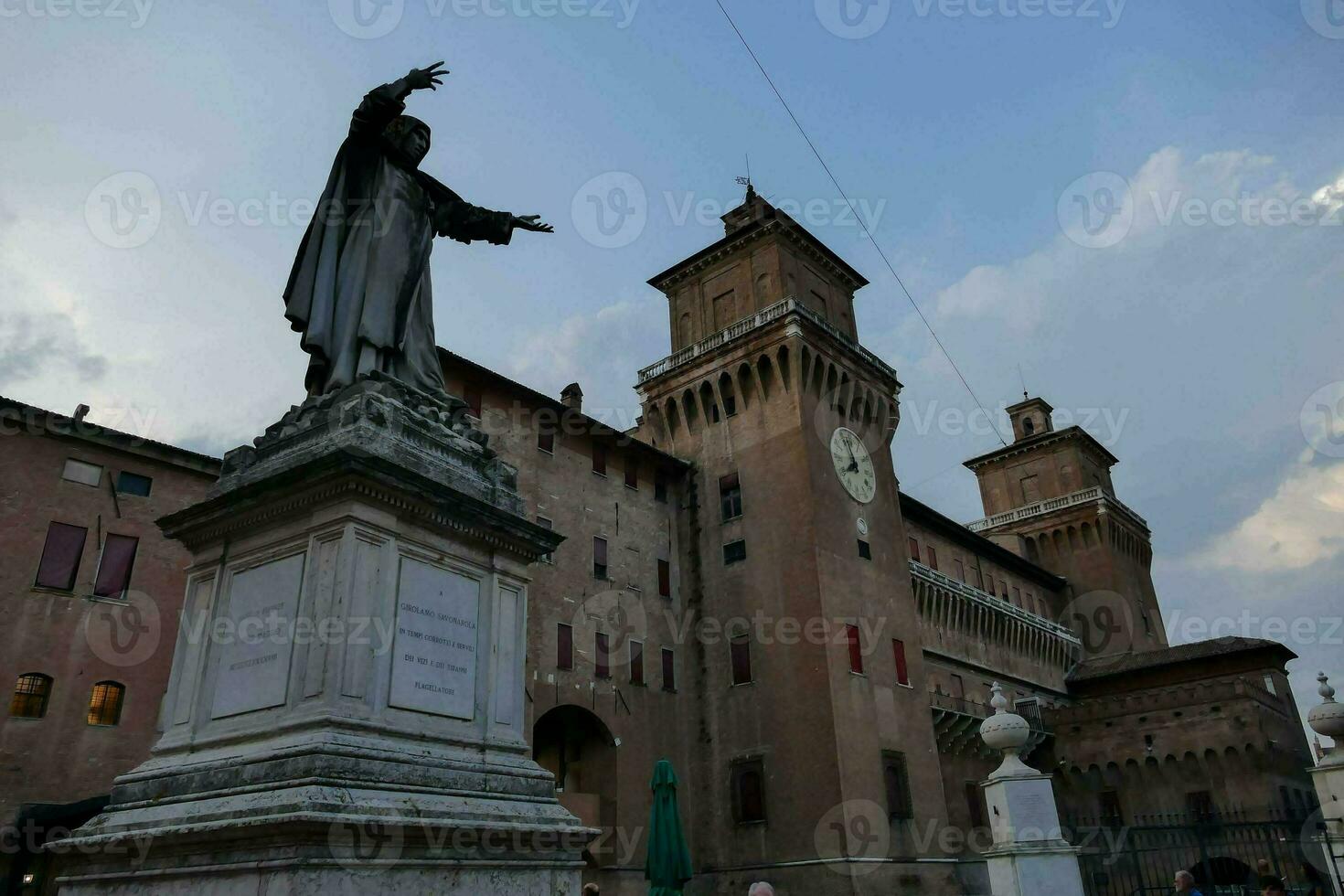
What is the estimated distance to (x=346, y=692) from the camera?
16.6 ft

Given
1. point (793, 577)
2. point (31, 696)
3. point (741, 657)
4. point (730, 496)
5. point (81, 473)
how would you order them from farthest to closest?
point (730, 496), point (741, 657), point (793, 577), point (81, 473), point (31, 696)

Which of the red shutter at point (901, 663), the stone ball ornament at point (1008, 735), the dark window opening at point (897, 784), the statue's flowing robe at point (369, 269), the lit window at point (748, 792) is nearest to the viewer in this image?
the statue's flowing robe at point (369, 269)

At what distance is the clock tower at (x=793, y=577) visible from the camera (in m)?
27.2

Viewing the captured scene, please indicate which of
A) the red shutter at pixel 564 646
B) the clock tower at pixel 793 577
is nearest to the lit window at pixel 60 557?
the red shutter at pixel 564 646

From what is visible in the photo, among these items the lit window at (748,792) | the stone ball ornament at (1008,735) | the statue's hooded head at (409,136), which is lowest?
the stone ball ornament at (1008,735)

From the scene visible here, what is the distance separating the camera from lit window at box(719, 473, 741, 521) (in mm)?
32156

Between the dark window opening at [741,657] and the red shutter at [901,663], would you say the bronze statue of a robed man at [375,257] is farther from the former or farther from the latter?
the red shutter at [901,663]

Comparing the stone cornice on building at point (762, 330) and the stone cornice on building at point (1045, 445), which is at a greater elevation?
the stone cornice on building at point (1045, 445)

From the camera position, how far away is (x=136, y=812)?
17.4 ft

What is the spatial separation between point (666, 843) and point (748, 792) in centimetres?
1814

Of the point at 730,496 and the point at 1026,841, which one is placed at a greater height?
the point at 730,496

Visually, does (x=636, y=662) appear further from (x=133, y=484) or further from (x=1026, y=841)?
(x=1026, y=841)

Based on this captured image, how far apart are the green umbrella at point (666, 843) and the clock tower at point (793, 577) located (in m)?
16.1

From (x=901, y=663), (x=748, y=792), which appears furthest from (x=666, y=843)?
(x=901, y=663)
